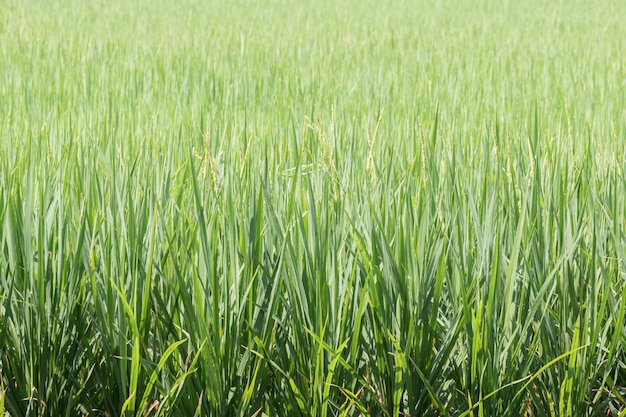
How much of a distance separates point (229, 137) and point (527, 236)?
131 centimetres

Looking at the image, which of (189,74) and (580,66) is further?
(580,66)

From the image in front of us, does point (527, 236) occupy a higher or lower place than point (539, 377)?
higher

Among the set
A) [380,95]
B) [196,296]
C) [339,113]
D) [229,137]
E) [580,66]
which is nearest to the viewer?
[196,296]

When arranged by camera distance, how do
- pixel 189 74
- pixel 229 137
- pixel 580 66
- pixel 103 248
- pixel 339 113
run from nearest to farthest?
1. pixel 103 248
2. pixel 229 137
3. pixel 339 113
4. pixel 189 74
5. pixel 580 66

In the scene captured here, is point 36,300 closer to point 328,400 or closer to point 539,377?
point 328,400

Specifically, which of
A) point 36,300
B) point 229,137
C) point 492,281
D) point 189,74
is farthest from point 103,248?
point 189,74

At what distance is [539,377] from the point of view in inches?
47.9

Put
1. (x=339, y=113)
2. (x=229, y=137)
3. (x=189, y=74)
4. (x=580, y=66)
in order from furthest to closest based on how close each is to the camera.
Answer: (x=580, y=66)
(x=189, y=74)
(x=339, y=113)
(x=229, y=137)

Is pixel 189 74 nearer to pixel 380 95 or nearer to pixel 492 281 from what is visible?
pixel 380 95

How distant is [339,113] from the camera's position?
294 cm

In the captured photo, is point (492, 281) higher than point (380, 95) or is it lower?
higher

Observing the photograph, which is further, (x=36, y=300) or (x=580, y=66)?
(x=580, y=66)

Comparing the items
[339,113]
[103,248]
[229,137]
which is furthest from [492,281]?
[339,113]

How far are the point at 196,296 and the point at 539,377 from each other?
55 centimetres
